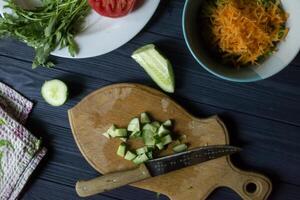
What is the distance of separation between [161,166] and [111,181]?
0.13m

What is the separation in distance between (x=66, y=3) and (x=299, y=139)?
2.24 feet

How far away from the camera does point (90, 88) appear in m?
1.29

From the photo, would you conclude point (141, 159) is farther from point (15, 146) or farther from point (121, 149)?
point (15, 146)

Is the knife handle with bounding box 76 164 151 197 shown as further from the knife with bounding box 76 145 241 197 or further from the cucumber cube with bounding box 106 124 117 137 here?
the cucumber cube with bounding box 106 124 117 137

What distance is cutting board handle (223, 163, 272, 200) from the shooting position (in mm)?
1257

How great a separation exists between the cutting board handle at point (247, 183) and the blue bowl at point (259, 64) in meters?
0.26

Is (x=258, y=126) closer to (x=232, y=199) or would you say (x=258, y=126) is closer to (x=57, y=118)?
(x=232, y=199)

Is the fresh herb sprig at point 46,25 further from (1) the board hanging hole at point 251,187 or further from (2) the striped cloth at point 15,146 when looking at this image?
(1) the board hanging hole at point 251,187

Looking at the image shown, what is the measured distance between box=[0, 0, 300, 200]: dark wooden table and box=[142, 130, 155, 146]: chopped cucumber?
112 millimetres

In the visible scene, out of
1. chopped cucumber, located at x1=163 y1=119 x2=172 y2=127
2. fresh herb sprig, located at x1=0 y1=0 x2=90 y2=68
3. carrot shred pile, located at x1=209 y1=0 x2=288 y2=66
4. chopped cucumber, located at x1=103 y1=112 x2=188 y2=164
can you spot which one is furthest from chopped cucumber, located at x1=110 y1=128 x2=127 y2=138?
carrot shred pile, located at x1=209 y1=0 x2=288 y2=66

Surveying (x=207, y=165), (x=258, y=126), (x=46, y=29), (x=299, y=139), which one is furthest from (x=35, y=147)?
(x=299, y=139)

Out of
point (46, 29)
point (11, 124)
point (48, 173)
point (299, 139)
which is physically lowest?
point (48, 173)

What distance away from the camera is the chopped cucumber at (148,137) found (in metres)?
1.27

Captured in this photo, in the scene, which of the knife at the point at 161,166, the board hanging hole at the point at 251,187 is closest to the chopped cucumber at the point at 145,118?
the knife at the point at 161,166
